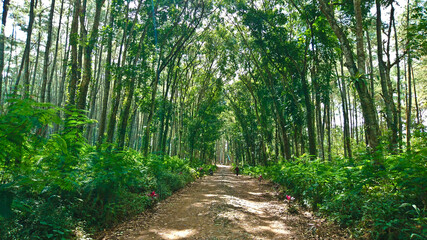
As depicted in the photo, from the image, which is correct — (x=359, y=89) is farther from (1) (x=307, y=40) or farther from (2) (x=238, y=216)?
(1) (x=307, y=40)

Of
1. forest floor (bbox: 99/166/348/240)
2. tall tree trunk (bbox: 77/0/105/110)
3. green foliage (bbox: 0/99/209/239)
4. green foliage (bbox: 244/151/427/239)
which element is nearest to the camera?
green foliage (bbox: 0/99/209/239)

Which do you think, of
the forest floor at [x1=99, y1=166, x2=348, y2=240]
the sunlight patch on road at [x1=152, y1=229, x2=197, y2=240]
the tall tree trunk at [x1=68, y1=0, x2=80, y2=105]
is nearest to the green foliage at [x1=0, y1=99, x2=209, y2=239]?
the forest floor at [x1=99, y1=166, x2=348, y2=240]

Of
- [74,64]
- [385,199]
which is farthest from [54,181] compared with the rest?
[385,199]

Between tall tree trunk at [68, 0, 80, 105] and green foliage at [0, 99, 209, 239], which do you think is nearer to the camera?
green foliage at [0, 99, 209, 239]

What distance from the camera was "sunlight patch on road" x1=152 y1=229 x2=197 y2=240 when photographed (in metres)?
4.75

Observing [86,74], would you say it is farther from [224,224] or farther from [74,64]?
[224,224]

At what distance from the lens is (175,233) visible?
4953 mm

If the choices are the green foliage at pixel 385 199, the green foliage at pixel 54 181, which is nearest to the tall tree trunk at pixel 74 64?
the green foliage at pixel 54 181

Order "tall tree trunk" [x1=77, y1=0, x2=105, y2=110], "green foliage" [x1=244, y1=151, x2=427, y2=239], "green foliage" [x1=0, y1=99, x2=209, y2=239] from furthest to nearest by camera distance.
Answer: "tall tree trunk" [x1=77, y1=0, x2=105, y2=110]
"green foliage" [x1=244, y1=151, x2=427, y2=239]
"green foliage" [x1=0, y1=99, x2=209, y2=239]

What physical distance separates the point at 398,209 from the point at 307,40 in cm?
837

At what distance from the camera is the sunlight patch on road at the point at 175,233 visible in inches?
187

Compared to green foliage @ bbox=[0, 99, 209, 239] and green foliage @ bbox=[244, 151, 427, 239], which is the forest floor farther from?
green foliage @ bbox=[0, 99, 209, 239]

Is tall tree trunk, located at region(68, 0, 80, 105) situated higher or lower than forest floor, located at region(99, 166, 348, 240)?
higher

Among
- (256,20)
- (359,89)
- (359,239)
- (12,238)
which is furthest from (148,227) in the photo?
(256,20)
